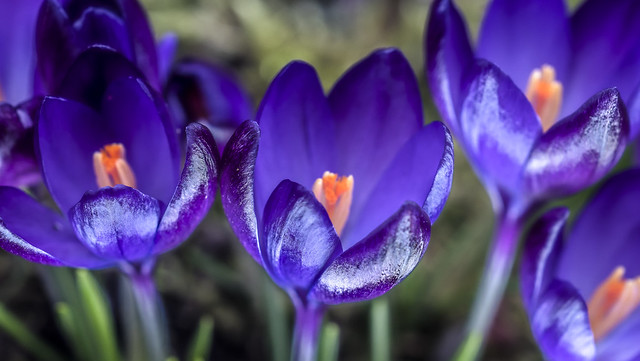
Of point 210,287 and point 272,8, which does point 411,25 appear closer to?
point 272,8

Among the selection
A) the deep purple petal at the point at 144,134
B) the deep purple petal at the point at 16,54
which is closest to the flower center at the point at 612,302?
the deep purple petal at the point at 144,134

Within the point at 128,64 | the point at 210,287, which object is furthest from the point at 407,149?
the point at 210,287

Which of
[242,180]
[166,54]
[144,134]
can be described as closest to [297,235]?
[242,180]

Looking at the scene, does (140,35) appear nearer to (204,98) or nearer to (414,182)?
(204,98)

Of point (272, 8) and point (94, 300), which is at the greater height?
point (272, 8)

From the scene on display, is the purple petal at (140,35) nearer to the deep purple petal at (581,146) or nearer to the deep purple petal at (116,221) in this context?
the deep purple petal at (116,221)

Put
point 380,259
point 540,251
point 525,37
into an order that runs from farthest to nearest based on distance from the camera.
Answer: point 525,37
point 540,251
point 380,259
